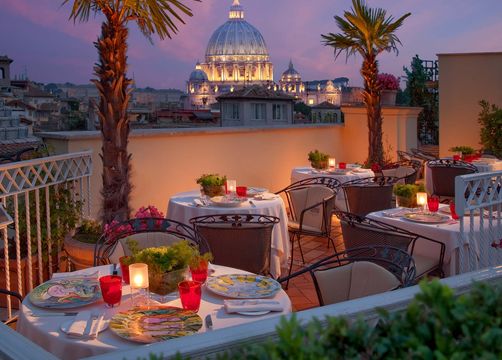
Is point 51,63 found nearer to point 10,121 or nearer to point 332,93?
point 10,121

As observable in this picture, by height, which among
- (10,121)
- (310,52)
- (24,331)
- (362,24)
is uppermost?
(310,52)

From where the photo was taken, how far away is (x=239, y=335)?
157 centimetres

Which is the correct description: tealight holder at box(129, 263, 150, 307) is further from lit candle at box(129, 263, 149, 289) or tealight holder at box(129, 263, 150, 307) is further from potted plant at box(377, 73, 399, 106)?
potted plant at box(377, 73, 399, 106)

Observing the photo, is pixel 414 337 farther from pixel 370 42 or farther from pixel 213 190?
pixel 370 42

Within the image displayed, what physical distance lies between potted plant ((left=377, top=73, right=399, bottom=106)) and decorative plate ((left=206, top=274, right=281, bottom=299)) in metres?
8.04

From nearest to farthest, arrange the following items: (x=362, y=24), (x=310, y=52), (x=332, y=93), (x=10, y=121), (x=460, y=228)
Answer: (x=460, y=228), (x=362, y=24), (x=10, y=121), (x=310, y=52), (x=332, y=93)

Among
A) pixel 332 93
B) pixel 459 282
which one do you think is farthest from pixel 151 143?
pixel 332 93

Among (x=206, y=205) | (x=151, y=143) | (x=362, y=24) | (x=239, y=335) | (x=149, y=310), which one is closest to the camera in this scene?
(x=239, y=335)

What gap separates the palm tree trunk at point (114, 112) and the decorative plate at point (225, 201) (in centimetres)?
74

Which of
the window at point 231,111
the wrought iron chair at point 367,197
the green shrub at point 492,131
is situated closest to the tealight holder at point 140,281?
the wrought iron chair at point 367,197

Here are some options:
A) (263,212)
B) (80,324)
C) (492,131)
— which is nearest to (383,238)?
(263,212)

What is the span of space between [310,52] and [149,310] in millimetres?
29323

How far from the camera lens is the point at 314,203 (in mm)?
6281

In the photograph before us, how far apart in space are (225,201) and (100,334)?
3002 mm
